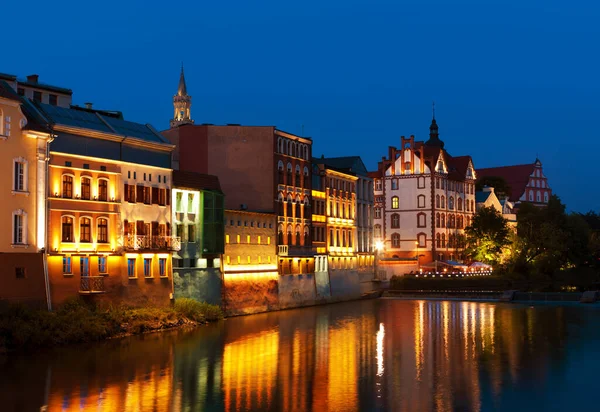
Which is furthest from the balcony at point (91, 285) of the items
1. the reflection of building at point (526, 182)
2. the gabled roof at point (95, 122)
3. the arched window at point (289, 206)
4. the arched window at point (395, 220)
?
the reflection of building at point (526, 182)

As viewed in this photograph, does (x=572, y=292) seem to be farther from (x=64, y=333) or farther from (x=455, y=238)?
(x=64, y=333)

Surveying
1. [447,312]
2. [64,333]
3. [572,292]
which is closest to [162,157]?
[64,333]

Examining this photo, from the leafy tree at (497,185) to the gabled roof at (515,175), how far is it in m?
5.84

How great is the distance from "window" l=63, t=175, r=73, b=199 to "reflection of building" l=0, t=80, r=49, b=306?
2093mm

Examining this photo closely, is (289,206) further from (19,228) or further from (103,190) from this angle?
(19,228)

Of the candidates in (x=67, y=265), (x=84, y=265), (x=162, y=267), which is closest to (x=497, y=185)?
(x=162, y=267)

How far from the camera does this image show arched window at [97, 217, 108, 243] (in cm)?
5406

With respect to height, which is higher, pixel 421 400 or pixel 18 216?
pixel 18 216

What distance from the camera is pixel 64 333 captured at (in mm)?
45906

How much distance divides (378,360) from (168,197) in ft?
82.7

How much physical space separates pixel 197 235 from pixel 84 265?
43.5 ft

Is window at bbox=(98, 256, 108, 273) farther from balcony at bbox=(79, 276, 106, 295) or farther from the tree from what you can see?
the tree

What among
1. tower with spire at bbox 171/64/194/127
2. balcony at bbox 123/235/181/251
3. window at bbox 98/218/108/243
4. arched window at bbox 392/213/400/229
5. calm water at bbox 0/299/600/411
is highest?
tower with spire at bbox 171/64/194/127

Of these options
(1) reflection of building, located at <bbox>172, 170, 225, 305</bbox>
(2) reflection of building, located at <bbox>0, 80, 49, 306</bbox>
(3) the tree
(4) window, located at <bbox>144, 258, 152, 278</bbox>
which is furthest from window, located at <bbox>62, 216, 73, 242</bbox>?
(3) the tree
